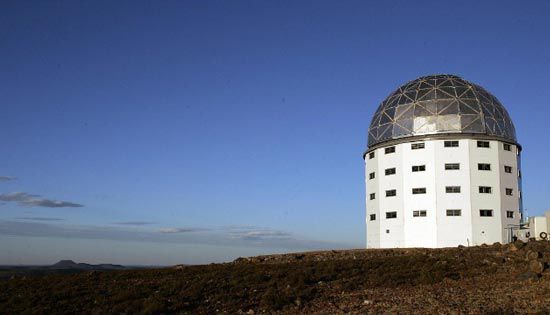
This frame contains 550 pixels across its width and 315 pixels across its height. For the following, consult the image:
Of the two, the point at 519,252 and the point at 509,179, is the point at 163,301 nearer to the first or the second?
the point at 519,252

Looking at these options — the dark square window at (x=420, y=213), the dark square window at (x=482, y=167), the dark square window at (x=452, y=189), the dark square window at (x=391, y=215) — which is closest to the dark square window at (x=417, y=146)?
the dark square window at (x=452, y=189)

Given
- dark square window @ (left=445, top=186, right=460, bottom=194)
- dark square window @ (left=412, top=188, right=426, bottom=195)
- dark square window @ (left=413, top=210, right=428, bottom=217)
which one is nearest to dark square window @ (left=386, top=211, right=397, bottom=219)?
dark square window @ (left=413, top=210, right=428, bottom=217)

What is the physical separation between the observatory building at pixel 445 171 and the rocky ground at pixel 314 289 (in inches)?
361

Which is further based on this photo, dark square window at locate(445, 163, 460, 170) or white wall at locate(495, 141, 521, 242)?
white wall at locate(495, 141, 521, 242)

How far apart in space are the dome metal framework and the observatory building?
0.07 meters

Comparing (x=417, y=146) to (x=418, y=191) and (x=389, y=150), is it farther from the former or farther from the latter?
(x=418, y=191)

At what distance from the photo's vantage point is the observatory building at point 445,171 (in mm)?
33906

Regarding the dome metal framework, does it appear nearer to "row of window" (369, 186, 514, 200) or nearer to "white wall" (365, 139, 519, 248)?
"white wall" (365, 139, 519, 248)

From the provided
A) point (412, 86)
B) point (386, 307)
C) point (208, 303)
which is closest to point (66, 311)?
point (208, 303)

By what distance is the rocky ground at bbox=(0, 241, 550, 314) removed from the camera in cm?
1473

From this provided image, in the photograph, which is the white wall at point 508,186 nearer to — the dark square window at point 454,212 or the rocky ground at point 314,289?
the dark square window at point 454,212

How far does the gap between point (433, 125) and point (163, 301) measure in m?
24.7

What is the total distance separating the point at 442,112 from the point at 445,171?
400 cm

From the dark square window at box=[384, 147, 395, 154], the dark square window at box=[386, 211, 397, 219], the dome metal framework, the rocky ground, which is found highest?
the dome metal framework
